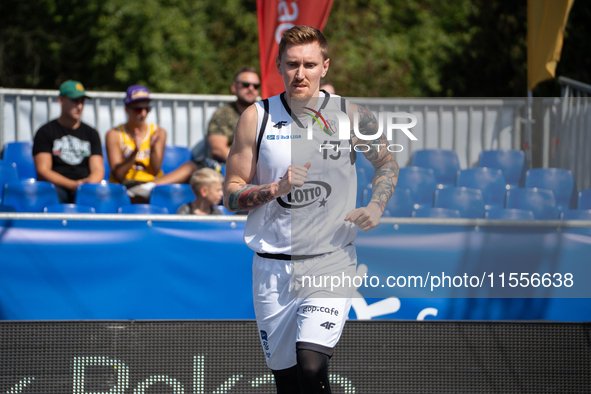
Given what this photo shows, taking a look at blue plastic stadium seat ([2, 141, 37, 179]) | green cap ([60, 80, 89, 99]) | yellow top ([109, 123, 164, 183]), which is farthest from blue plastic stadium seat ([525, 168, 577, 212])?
blue plastic stadium seat ([2, 141, 37, 179])

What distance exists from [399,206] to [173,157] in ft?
9.94

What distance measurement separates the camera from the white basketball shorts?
267 centimetres

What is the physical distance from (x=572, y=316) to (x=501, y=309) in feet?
1.57

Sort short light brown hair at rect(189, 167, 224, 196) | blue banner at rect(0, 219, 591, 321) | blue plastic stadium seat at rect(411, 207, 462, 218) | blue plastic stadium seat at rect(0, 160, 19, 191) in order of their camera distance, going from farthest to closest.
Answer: blue plastic stadium seat at rect(0, 160, 19, 191) < blue plastic stadium seat at rect(411, 207, 462, 218) < short light brown hair at rect(189, 167, 224, 196) < blue banner at rect(0, 219, 591, 321)

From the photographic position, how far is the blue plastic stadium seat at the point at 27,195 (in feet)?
18.0

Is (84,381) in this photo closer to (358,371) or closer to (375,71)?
(358,371)

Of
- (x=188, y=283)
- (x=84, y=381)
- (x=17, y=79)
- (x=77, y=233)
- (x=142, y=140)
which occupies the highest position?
(x=17, y=79)

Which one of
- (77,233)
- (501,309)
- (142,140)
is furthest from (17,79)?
(501,309)

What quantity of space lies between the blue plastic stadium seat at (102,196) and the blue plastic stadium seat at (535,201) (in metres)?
3.83

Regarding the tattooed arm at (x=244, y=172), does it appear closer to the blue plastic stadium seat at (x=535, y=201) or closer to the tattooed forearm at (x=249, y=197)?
the tattooed forearm at (x=249, y=197)

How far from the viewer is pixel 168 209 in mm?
5711

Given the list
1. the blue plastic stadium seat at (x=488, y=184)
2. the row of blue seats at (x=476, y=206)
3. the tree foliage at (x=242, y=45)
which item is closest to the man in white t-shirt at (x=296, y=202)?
the row of blue seats at (x=476, y=206)

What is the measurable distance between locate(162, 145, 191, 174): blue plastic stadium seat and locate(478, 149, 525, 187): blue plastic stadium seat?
3.83 m

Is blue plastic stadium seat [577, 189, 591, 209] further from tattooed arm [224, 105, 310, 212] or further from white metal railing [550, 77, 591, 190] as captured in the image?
tattooed arm [224, 105, 310, 212]
